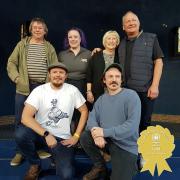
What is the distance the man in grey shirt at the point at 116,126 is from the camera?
277 cm

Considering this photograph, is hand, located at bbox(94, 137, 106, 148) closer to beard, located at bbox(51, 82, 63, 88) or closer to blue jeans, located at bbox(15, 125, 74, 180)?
blue jeans, located at bbox(15, 125, 74, 180)

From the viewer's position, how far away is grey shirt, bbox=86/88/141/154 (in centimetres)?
276

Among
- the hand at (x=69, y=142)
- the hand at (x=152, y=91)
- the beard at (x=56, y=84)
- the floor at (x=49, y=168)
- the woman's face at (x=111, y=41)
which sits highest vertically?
the woman's face at (x=111, y=41)

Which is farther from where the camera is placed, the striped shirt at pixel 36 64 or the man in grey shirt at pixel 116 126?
the striped shirt at pixel 36 64

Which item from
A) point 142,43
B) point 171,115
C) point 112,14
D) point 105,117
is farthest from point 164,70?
point 105,117

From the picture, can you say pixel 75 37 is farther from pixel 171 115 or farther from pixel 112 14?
pixel 171 115

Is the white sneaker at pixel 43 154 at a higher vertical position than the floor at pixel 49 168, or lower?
higher

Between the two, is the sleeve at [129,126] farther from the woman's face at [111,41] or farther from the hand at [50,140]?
the woman's face at [111,41]

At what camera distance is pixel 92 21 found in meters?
5.88

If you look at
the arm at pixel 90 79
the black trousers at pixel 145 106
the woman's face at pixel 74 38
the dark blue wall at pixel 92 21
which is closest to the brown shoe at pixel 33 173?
the arm at pixel 90 79

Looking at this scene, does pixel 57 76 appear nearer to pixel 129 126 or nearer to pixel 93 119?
pixel 93 119

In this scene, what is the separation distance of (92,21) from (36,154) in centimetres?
331

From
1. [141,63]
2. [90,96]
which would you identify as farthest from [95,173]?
[141,63]

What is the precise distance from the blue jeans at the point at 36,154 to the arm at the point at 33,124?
0.08m
